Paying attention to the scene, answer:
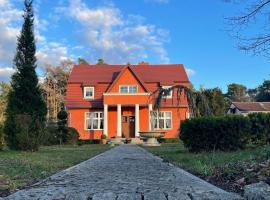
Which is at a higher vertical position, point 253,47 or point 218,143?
point 253,47

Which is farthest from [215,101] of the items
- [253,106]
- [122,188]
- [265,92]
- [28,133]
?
[265,92]

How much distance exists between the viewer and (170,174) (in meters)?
6.66

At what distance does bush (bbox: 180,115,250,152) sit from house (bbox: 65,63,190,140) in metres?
21.7

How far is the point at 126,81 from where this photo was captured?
118ft

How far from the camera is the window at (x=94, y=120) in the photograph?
3706 cm

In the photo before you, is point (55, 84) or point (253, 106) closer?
point (253, 106)

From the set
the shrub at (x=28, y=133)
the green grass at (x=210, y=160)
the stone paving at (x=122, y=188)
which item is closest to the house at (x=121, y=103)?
the shrub at (x=28, y=133)

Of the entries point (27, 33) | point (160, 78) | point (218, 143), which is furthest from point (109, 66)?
point (218, 143)

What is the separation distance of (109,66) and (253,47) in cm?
3472

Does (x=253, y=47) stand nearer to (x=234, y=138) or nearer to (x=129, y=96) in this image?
(x=234, y=138)

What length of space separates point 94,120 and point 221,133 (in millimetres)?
25644

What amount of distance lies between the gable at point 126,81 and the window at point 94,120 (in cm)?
327

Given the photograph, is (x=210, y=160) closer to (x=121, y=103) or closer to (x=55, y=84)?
(x=121, y=103)

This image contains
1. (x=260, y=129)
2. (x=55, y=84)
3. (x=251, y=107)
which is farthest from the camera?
(x=55, y=84)
